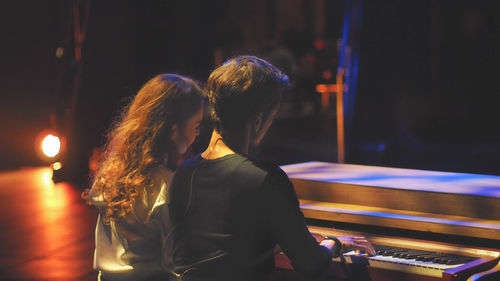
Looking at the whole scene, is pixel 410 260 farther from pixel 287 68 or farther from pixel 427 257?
pixel 287 68

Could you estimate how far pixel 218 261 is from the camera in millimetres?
1764

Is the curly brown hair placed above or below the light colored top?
above

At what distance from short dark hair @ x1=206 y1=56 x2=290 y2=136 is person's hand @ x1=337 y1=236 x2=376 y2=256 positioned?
1.79ft

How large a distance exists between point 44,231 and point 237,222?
3.89m

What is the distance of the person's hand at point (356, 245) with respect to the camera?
6.86 feet

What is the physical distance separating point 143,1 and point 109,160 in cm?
512

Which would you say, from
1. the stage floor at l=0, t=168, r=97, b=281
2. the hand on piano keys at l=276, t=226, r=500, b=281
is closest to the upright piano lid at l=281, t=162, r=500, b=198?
the hand on piano keys at l=276, t=226, r=500, b=281

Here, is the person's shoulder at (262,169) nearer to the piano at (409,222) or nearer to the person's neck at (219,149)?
the person's neck at (219,149)

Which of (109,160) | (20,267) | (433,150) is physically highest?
(109,160)

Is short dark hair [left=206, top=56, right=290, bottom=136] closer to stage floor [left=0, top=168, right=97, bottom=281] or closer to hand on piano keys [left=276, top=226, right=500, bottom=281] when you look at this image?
hand on piano keys [left=276, top=226, right=500, bottom=281]

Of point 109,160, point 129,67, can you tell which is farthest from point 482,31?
point 109,160

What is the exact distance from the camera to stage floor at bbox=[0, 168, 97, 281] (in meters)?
4.32

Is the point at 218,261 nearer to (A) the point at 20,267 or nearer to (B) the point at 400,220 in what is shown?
(B) the point at 400,220

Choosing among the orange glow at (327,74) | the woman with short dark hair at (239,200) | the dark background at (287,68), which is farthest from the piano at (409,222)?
the orange glow at (327,74)
